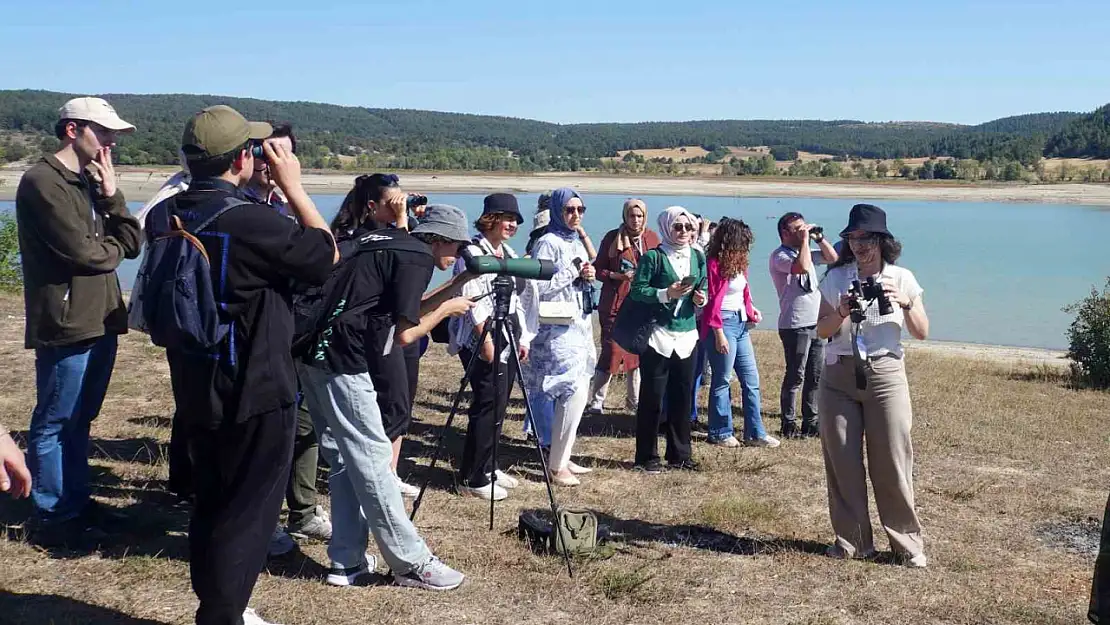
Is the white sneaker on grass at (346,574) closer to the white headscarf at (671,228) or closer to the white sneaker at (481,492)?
the white sneaker at (481,492)

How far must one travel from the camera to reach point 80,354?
4.38 metres

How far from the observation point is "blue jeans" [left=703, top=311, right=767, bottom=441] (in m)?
7.21

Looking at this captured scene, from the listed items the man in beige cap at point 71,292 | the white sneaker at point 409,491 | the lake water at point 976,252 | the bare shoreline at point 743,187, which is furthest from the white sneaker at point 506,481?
the bare shoreline at point 743,187

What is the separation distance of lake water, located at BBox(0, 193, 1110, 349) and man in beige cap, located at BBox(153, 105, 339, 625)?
14591 millimetres

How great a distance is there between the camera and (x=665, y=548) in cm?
503

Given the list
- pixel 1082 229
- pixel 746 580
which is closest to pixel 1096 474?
pixel 746 580

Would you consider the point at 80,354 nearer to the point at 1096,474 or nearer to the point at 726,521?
the point at 726,521

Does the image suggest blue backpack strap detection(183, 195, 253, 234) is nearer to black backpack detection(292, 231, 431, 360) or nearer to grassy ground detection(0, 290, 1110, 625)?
black backpack detection(292, 231, 431, 360)

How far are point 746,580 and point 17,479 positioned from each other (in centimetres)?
310

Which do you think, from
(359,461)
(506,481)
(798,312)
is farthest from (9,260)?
(359,461)

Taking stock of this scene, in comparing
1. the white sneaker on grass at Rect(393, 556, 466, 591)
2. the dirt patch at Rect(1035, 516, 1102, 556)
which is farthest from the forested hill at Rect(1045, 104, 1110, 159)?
the white sneaker on grass at Rect(393, 556, 466, 591)

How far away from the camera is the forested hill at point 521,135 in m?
81.3

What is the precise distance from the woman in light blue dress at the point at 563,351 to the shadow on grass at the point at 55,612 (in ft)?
8.84

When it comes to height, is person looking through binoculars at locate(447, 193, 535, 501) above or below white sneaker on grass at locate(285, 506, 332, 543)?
above
